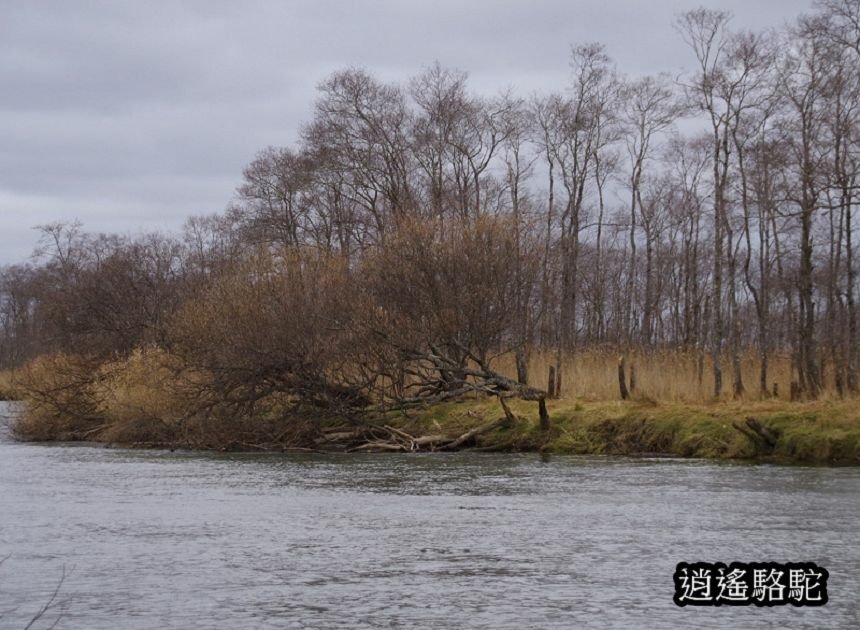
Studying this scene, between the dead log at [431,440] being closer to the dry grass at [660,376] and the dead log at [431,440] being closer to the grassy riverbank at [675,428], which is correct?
the grassy riverbank at [675,428]

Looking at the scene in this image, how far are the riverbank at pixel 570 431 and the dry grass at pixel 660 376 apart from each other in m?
1.07

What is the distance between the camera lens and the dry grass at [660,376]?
2844 cm

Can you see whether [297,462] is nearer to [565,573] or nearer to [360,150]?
[565,573]

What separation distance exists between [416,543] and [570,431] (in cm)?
1325

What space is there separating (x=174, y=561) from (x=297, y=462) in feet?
43.5

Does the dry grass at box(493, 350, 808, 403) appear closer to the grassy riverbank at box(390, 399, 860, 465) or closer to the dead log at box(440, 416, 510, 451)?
the grassy riverbank at box(390, 399, 860, 465)

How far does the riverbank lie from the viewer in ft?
77.0

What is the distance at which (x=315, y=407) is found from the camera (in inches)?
1212

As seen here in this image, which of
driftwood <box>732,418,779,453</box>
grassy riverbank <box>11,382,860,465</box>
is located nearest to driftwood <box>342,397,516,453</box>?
grassy riverbank <box>11,382,860,465</box>

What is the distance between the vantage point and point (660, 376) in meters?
29.3

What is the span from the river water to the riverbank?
166 cm

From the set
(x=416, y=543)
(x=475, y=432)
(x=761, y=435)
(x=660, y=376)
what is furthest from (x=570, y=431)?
(x=416, y=543)

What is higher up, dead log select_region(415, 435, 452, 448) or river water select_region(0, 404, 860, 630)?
dead log select_region(415, 435, 452, 448)

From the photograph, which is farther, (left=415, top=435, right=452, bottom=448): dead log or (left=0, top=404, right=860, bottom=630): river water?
(left=415, top=435, right=452, bottom=448): dead log
